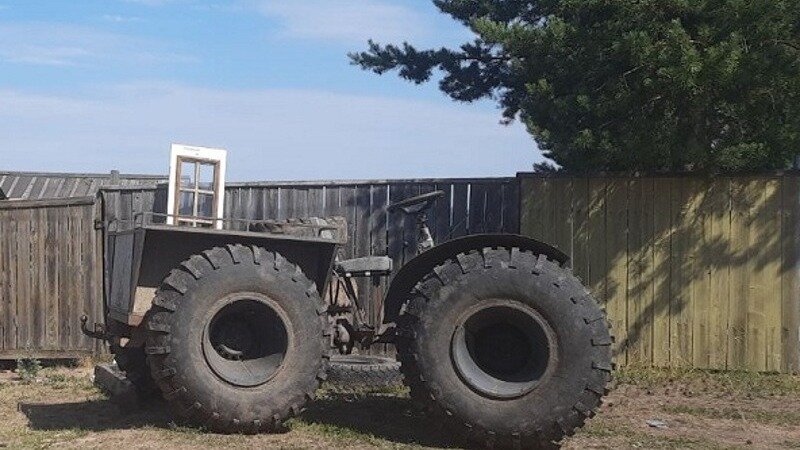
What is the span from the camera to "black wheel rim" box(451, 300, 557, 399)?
5.61 m

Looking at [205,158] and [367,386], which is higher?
[205,158]

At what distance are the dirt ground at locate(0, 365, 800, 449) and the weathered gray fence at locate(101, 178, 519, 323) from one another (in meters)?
2.24

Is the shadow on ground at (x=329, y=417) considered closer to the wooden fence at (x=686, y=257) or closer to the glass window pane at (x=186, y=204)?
the glass window pane at (x=186, y=204)

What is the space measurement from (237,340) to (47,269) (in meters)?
4.78

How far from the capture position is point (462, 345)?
18.9 ft

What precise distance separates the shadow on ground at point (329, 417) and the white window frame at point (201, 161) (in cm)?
273

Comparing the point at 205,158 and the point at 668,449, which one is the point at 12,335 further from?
the point at 668,449

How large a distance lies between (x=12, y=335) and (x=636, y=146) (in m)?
7.08

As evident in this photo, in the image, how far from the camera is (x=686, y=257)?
9266 millimetres

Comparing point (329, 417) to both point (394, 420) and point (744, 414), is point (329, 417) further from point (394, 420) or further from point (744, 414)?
point (744, 414)

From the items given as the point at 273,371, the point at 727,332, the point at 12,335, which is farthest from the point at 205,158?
the point at 727,332

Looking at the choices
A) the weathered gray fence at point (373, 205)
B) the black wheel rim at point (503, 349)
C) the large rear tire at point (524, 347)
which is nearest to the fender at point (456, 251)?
A: the large rear tire at point (524, 347)

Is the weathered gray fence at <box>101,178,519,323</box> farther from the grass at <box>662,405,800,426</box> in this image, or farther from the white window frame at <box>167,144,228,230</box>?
the grass at <box>662,405,800,426</box>

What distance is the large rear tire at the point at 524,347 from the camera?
18.0ft
